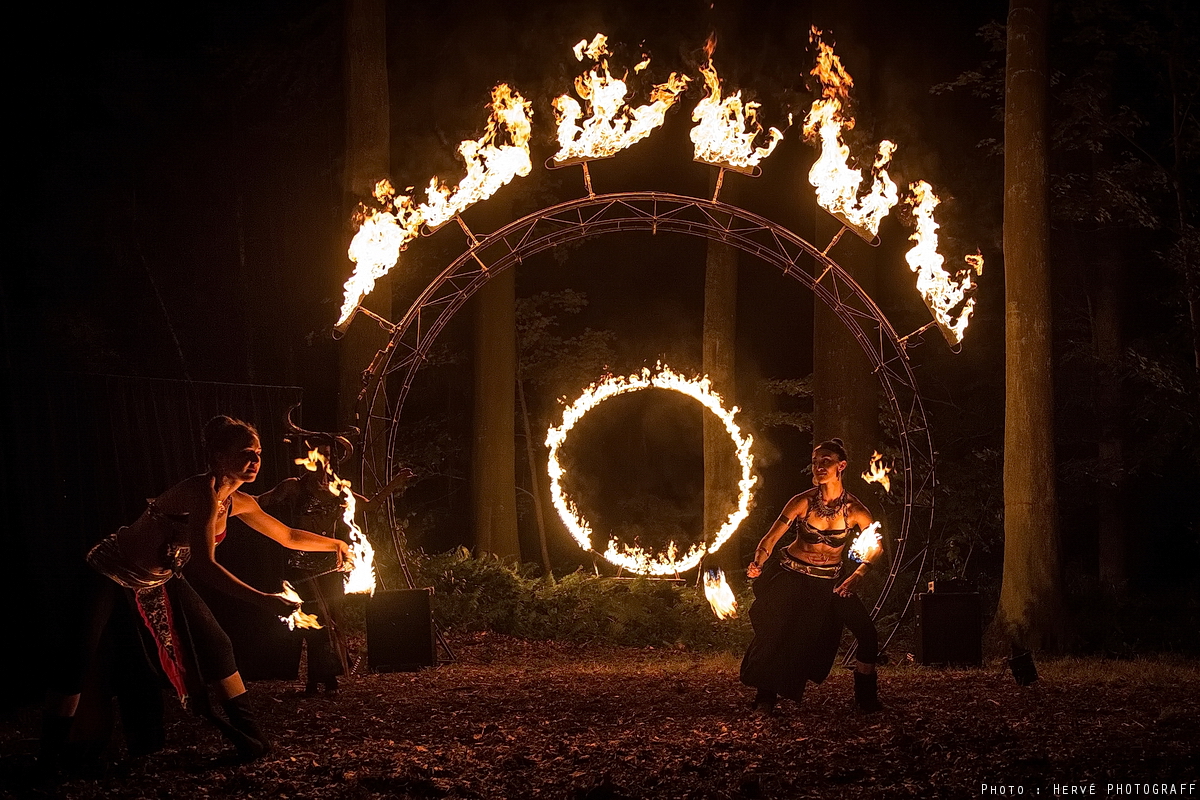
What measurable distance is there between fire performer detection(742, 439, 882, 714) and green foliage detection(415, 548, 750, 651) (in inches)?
163

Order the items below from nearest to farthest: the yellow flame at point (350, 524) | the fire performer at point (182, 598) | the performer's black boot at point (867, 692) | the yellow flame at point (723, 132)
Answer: the fire performer at point (182, 598), the performer's black boot at point (867, 692), the yellow flame at point (350, 524), the yellow flame at point (723, 132)

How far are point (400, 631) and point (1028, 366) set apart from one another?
5.73 meters

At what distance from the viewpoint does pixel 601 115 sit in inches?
371

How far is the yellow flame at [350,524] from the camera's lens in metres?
8.19

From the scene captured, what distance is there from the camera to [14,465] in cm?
741

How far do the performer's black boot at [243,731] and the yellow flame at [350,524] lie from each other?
2389 mm

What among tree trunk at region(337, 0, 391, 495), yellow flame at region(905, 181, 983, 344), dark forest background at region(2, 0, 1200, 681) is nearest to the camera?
yellow flame at region(905, 181, 983, 344)

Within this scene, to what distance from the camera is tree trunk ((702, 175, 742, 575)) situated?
15.3 metres

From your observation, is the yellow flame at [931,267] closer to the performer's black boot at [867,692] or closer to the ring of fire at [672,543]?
the performer's black boot at [867,692]

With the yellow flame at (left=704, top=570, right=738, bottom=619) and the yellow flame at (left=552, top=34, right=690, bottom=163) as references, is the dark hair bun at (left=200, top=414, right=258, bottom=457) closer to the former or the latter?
the yellow flame at (left=704, top=570, right=738, bottom=619)

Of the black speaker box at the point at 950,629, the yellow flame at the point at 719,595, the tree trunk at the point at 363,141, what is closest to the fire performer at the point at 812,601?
the yellow flame at the point at 719,595

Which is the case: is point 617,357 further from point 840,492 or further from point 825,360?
point 840,492

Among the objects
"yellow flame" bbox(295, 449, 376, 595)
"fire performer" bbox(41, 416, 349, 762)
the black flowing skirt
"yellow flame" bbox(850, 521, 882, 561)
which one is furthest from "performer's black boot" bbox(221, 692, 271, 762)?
"yellow flame" bbox(850, 521, 882, 561)

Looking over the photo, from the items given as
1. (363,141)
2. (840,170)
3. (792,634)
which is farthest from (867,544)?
(363,141)
